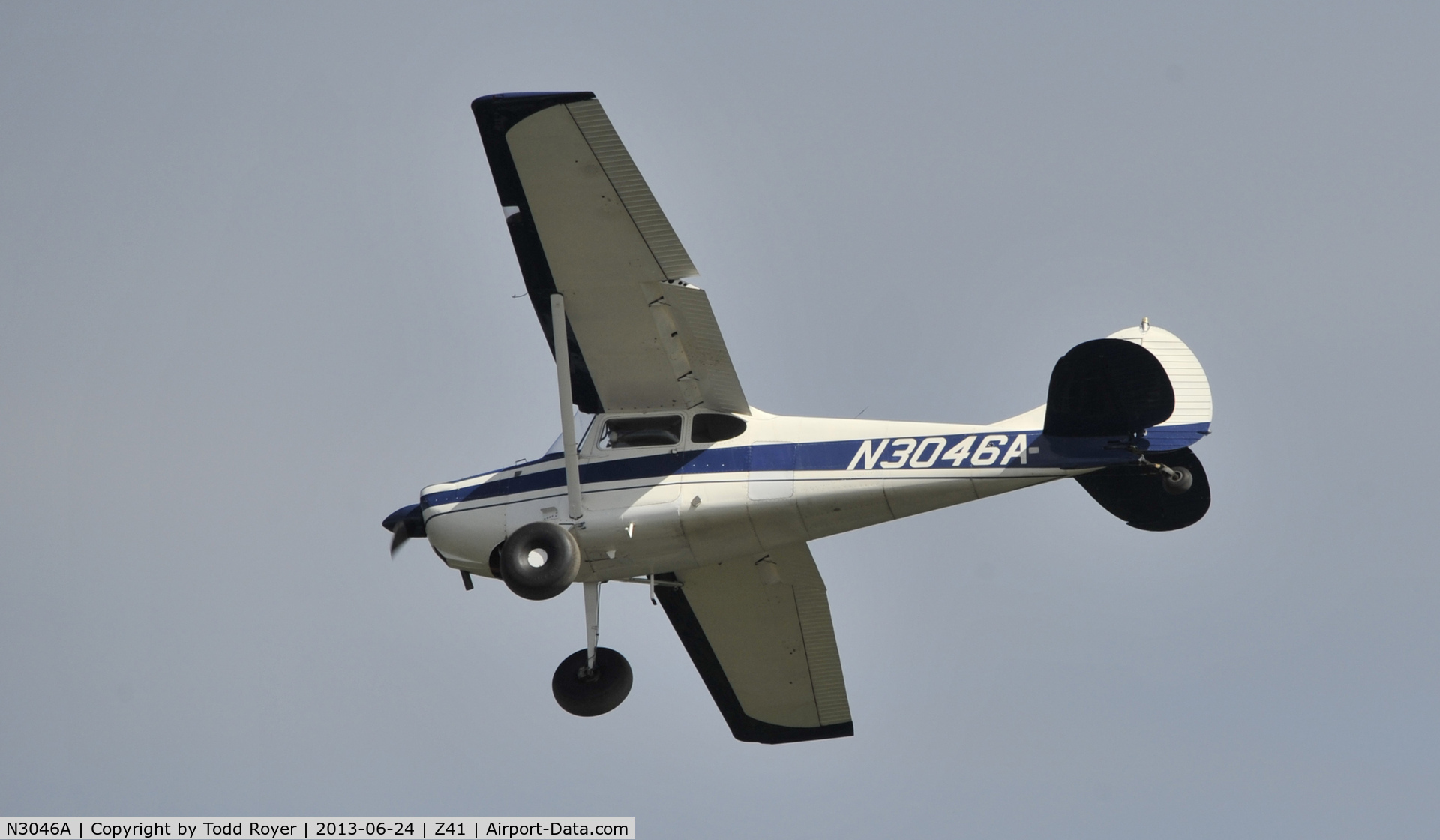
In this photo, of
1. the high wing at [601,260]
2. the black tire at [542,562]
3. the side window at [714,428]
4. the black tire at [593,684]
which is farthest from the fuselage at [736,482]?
the black tire at [593,684]

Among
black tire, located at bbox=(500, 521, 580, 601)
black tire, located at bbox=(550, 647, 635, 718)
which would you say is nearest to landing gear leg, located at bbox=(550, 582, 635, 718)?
black tire, located at bbox=(550, 647, 635, 718)

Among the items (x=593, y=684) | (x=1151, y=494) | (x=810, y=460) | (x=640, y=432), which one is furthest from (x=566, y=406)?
(x=1151, y=494)

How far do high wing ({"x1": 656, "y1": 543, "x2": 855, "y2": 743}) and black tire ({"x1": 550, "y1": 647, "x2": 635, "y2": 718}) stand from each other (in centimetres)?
117

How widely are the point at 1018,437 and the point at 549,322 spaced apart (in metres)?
4.61

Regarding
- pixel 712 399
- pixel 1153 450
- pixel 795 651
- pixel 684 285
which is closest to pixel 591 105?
pixel 684 285

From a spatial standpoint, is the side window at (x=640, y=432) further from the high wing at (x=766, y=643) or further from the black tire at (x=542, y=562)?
the high wing at (x=766, y=643)

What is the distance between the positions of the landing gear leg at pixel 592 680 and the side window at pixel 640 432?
1.94 m

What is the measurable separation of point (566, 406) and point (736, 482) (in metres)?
1.80

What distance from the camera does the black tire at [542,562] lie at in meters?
16.5

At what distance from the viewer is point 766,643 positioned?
1939 centimetres

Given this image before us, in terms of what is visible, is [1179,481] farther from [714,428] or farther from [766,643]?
[766,643]

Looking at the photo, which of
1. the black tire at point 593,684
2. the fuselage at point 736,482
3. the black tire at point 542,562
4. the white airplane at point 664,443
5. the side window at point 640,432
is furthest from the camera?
the black tire at point 593,684

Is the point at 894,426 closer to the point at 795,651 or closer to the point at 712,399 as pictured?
the point at 712,399

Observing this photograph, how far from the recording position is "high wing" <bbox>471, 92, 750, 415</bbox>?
15.1 meters
